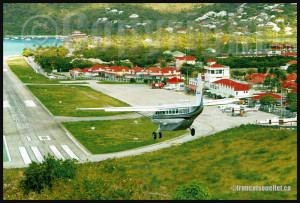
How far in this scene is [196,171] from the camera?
7769 centimetres

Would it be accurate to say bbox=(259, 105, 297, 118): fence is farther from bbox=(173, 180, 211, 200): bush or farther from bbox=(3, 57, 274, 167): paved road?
bbox=(173, 180, 211, 200): bush

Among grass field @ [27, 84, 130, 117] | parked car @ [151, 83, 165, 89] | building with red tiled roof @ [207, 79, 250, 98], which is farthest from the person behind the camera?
parked car @ [151, 83, 165, 89]

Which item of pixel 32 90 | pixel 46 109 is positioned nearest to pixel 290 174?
pixel 46 109

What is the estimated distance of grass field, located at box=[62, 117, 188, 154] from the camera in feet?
333

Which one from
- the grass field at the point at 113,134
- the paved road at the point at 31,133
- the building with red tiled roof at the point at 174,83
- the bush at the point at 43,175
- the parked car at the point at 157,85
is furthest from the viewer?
the building with red tiled roof at the point at 174,83

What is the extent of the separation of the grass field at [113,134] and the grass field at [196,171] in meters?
9.43

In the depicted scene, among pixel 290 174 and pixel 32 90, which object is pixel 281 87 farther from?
pixel 290 174

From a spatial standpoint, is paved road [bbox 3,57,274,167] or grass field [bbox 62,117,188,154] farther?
grass field [bbox 62,117,188,154]

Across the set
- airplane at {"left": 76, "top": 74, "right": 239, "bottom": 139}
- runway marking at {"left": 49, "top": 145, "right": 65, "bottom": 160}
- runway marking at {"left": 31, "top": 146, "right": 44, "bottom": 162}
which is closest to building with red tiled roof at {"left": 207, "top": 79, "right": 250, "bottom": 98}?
runway marking at {"left": 49, "top": 145, "right": 65, "bottom": 160}

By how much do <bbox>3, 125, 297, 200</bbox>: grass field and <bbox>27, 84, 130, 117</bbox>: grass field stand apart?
46406mm

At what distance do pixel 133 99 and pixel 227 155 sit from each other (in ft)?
258

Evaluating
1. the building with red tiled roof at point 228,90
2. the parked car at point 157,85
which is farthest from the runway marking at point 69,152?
the parked car at point 157,85

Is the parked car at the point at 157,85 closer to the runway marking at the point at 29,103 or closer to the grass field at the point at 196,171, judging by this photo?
the runway marking at the point at 29,103

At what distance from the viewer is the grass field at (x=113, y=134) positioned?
10150 centimetres
